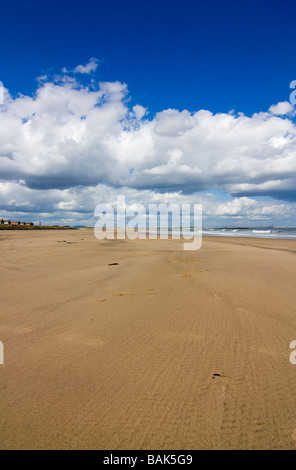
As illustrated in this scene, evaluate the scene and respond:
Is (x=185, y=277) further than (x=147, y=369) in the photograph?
Yes

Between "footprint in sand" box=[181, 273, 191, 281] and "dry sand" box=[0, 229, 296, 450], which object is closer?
"dry sand" box=[0, 229, 296, 450]

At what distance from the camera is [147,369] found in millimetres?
2635

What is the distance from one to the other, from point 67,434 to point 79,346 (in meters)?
1.28

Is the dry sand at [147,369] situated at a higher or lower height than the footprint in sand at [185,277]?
lower

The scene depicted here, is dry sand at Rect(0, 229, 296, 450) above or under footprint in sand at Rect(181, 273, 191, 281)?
under

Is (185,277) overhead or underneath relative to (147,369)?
overhead

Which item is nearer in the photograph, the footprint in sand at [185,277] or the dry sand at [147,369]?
the dry sand at [147,369]

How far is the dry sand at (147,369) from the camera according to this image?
1.89 meters

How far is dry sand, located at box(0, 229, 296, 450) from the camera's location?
1.89 meters
